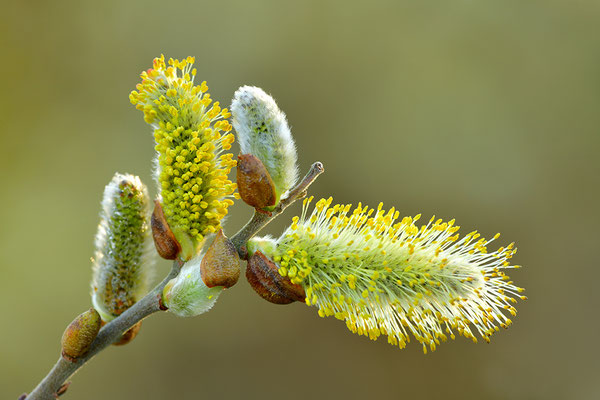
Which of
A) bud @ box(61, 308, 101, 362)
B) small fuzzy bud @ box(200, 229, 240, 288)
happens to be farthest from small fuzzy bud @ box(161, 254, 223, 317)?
bud @ box(61, 308, 101, 362)

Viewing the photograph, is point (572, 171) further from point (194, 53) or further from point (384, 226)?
point (384, 226)

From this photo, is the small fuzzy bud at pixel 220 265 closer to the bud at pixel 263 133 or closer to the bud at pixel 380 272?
the bud at pixel 380 272

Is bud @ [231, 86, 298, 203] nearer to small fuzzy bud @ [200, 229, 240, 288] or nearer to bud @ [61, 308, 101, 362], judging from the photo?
small fuzzy bud @ [200, 229, 240, 288]

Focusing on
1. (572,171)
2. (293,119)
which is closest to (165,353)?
(293,119)

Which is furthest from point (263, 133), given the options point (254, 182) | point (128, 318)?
point (128, 318)

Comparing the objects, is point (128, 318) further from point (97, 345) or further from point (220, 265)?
point (220, 265)
